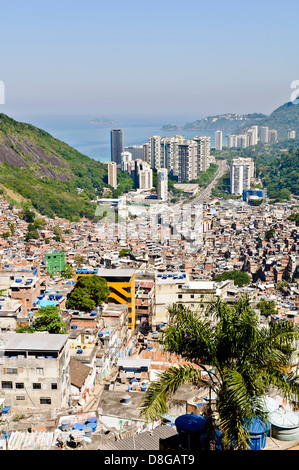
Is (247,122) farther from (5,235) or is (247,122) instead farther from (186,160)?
(5,235)

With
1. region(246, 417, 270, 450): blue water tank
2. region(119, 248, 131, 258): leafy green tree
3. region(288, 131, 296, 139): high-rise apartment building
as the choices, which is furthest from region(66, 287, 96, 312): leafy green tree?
region(288, 131, 296, 139): high-rise apartment building

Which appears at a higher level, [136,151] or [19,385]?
[136,151]

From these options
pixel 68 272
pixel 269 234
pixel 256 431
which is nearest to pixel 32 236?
pixel 68 272

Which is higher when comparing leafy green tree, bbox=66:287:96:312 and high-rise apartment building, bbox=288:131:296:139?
high-rise apartment building, bbox=288:131:296:139

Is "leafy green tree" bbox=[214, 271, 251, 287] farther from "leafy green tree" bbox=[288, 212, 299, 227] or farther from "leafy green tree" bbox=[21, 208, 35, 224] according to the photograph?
"leafy green tree" bbox=[21, 208, 35, 224]

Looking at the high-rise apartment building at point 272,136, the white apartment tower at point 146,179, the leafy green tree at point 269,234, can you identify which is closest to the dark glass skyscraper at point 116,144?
the white apartment tower at point 146,179
